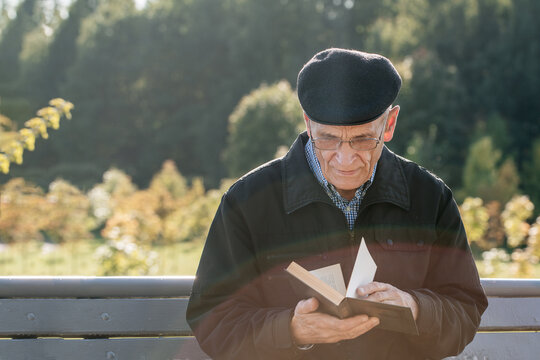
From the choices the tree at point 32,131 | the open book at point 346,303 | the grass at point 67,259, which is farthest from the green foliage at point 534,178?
the open book at point 346,303

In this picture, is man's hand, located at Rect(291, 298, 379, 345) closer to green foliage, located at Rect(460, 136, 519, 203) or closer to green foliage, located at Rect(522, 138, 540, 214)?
green foliage, located at Rect(460, 136, 519, 203)

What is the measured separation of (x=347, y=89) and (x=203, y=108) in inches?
1566

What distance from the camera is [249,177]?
234 cm

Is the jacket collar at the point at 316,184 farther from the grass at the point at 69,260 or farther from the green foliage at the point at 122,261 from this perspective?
the grass at the point at 69,260

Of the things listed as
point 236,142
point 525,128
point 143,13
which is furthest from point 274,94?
point 143,13

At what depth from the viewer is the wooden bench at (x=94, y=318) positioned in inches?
104

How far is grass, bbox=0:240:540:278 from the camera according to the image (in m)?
11.4

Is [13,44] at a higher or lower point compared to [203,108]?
higher

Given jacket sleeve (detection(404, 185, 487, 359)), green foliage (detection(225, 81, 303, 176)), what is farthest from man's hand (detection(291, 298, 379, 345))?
green foliage (detection(225, 81, 303, 176))

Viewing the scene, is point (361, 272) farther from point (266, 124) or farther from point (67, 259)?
point (266, 124)

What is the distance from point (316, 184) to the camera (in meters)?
2.29

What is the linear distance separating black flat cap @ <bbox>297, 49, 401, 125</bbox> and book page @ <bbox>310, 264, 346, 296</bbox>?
47 cm

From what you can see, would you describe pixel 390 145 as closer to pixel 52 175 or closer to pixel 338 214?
pixel 338 214

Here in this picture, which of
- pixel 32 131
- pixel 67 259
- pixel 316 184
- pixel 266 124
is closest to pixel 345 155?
pixel 316 184
